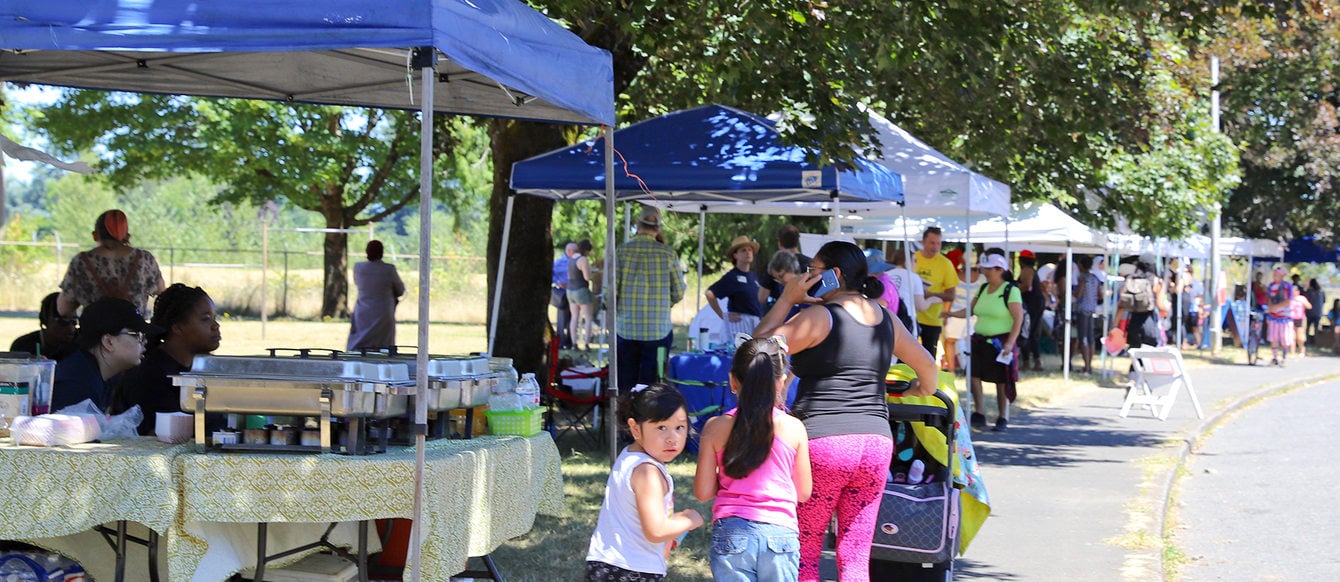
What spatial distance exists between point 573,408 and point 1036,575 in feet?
17.3

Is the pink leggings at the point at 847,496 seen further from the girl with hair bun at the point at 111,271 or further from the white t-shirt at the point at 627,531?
the girl with hair bun at the point at 111,271

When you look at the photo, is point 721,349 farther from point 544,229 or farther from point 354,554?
point 354,554

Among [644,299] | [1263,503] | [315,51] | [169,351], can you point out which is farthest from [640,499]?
[1263,503]

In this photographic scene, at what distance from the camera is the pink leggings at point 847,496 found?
5195mm

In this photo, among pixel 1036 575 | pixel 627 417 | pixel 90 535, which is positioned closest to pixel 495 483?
pixel 627 417

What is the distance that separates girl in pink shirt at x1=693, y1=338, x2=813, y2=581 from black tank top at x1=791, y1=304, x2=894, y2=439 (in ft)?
1.76

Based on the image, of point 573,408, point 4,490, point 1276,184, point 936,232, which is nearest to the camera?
point 4,490

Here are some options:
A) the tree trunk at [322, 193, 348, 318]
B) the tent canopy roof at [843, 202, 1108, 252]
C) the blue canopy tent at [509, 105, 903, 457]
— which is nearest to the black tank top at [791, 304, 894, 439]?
the blue canopy tent at [509, 105, 903, 457]

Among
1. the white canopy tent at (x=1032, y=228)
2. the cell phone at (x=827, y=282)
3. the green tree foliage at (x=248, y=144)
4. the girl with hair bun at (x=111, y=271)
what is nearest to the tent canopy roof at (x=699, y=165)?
the girl with hair bun at (x=111, y=271)

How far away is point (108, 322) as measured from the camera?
19.2ft

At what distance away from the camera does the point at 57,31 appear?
455 centimetres

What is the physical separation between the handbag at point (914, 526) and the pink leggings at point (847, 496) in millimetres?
500

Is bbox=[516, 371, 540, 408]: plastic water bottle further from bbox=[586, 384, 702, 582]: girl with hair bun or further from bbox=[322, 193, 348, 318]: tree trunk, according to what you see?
bbox=[322, 193, 348, 318]: tree trunk

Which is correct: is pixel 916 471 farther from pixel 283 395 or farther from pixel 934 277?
pixel 934 277
